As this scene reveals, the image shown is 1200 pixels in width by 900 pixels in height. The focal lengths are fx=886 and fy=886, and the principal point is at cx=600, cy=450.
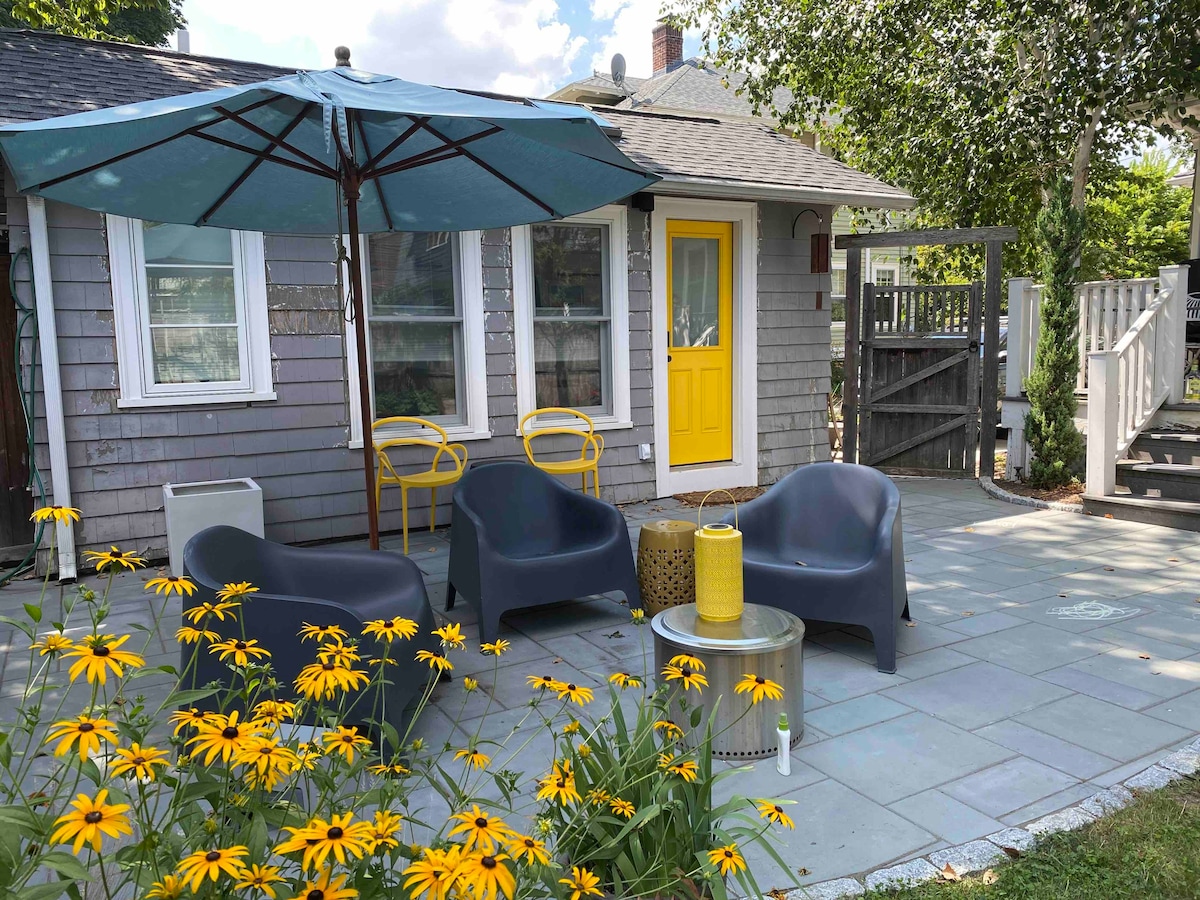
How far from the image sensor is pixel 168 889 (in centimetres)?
105

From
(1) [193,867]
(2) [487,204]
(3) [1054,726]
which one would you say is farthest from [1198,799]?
(2) [487,204]

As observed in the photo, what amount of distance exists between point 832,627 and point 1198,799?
1.76 m

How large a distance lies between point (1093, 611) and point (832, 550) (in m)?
1.36

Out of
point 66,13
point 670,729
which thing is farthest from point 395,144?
point 66,13

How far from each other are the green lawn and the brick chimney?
2072cm

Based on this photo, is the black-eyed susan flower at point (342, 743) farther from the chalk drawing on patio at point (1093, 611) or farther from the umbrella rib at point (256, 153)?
the chalk drawing on patio at point (1093, 611)

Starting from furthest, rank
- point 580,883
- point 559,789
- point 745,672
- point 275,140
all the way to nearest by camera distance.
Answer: point 275,140
point 745,672
point 559,789
point 580,883

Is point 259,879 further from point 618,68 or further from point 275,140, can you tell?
point 618,68

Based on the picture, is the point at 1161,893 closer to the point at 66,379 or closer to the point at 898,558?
the point at 898,558

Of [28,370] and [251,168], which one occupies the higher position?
[251,168]

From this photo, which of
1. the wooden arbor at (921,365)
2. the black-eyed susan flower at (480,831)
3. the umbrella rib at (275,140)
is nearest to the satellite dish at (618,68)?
the wooden arbor at (921,365)

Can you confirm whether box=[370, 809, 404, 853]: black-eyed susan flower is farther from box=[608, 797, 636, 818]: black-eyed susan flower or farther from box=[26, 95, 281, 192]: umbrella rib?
box=[26, 95, 281, 192]: umbrella rib

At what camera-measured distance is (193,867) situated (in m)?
1.02

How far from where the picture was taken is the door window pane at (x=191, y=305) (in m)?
5.39
